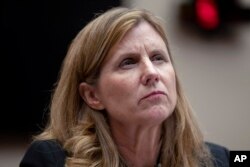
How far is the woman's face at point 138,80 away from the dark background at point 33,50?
874mm

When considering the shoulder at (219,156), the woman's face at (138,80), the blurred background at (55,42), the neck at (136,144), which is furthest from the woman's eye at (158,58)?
the blurred background at (55,42)

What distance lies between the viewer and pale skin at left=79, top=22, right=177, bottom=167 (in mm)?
1525

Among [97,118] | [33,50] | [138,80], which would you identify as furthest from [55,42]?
[138,80]

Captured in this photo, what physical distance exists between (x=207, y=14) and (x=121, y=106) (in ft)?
3.70

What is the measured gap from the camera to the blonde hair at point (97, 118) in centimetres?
160

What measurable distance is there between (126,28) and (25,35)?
1.02 meters

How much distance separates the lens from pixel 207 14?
2.52 metres

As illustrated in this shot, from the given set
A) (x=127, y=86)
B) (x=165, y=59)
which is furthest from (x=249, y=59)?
(x=127, y=86)

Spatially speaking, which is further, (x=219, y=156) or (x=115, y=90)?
(x=219, y=156)

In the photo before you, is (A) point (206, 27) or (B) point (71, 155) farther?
(A) point (206, 27)

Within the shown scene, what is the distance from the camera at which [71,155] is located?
1.63 metres

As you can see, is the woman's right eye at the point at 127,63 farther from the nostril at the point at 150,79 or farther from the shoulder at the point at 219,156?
the shoulder at the point at 219,156

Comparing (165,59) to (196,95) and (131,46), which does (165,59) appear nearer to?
(131,46)

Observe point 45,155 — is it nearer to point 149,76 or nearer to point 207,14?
point 149,76
